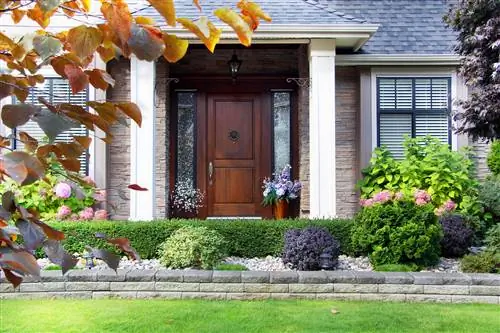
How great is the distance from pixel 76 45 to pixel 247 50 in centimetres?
890

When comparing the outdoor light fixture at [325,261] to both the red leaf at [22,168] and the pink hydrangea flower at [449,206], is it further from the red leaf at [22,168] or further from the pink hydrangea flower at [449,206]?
the red leaf at [22,168]

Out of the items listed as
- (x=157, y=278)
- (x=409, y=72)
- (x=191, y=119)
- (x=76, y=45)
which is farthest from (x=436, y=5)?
(x=76, y=45)

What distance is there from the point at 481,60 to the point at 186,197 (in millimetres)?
5379

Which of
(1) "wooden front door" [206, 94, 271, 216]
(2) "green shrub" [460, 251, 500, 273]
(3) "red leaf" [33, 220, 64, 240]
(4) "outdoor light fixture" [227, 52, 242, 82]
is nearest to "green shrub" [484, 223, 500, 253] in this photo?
(2) "green shrub" [460, 251, 500, 273]

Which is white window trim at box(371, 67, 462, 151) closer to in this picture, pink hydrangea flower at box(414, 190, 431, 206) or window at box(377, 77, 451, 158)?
window at box(377, 77, 451, 158)

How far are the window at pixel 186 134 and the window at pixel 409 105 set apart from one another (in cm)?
333

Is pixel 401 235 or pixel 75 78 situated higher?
pixel 75 78

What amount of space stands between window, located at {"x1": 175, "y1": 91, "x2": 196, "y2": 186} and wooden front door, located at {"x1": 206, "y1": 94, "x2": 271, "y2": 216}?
0.95 ft

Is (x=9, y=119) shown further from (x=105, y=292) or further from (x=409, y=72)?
(x=409, y=72)

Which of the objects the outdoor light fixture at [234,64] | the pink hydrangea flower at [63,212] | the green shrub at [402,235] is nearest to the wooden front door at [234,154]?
the outdoor light fixture at [234,64]

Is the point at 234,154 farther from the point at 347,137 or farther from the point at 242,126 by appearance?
the point at 347,137

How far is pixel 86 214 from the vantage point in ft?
25.7

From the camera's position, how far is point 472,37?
21.3ft

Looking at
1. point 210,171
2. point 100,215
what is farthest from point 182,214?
point 100,215
